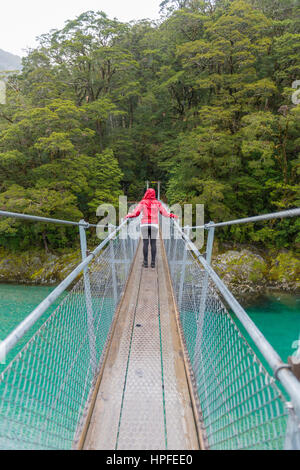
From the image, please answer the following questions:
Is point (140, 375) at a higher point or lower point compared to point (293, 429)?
lower

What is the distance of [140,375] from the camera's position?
1.66 metres

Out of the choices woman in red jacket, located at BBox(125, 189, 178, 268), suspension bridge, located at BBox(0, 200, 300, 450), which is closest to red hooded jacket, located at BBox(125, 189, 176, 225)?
woman in red jacket, located at BBox(125, 189, 178, 268)

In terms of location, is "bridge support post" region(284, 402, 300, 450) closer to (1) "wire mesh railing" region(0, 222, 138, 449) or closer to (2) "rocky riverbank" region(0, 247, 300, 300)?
(1) "wire mesh railing" region(0, 222, 138, 449)

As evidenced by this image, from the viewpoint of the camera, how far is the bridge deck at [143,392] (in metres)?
1.21

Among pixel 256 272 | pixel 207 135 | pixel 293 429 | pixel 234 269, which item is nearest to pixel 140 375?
pixel 293 429

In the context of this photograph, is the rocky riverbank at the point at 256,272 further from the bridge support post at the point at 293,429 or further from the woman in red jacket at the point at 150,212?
the bridge support post at the point at 293,429

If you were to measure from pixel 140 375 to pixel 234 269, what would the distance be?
27.0 feet

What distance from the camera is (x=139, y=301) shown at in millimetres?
2822

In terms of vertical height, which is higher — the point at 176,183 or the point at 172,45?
the point at 172,45

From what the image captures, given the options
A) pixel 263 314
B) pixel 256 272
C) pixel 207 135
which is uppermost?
pixel 207 135

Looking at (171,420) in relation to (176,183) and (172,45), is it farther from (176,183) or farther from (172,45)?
(172,45)

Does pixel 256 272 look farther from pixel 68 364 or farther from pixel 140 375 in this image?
pixel 68 364

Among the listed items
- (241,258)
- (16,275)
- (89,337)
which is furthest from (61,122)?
(89,337)

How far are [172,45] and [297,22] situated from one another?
7111 millimetres
